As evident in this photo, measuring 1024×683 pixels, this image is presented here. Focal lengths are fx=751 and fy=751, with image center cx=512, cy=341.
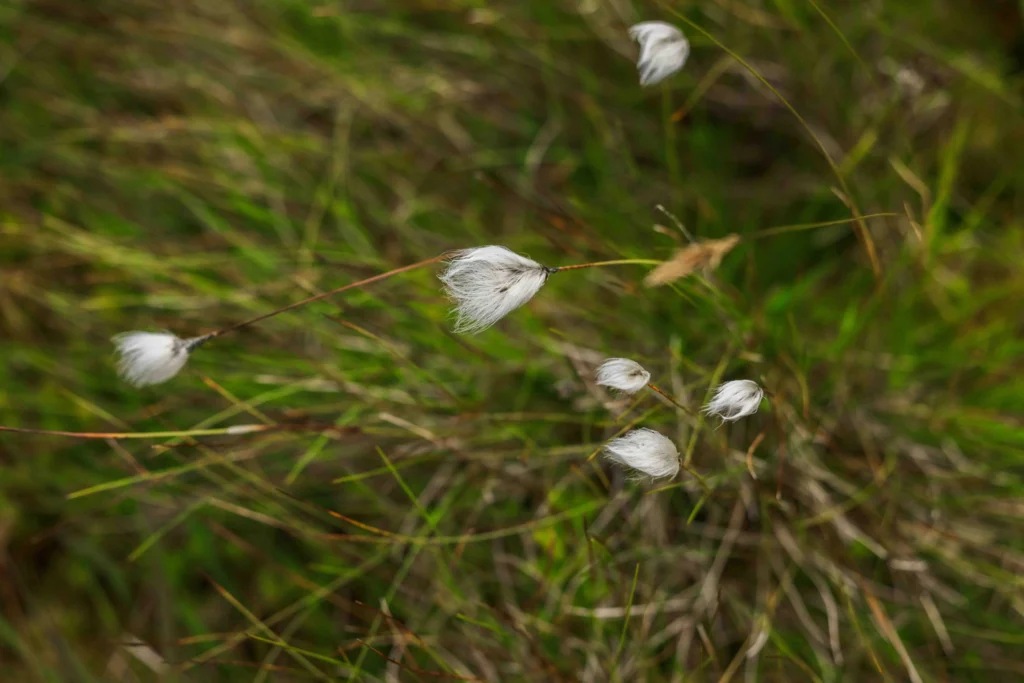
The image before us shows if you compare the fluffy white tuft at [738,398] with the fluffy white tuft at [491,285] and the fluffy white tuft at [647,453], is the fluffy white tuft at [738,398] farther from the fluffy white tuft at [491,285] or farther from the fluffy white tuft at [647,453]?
the fluffy white tuft at [491,285]

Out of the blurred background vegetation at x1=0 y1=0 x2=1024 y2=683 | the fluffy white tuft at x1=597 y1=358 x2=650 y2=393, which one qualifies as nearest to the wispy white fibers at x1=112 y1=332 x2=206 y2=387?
the blurred background vegetation at x1=0 y1=0 x2=1024 y2=683

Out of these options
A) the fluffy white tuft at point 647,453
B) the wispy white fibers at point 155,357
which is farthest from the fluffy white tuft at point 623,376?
the wispy white fibers at point 155,357

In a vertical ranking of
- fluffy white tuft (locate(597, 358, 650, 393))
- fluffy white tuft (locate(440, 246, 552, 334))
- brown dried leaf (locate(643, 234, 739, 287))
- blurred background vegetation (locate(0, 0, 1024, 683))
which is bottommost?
blurred background vegetation (locate(0, 0, 1024, 683))

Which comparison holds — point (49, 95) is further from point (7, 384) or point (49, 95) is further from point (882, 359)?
point (882, 359)

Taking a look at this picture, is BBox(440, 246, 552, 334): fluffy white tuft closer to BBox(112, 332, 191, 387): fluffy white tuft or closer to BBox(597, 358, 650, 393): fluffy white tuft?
BBox(597, 358, 650, 393): fluffy white tuft

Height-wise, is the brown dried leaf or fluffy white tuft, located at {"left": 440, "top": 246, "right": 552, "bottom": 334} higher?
fluffy white tuft, located at {"left": 440, "top": 246, "right": 552, "bottom": 334}

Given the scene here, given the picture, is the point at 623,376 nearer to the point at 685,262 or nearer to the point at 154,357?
the point at 685,262
